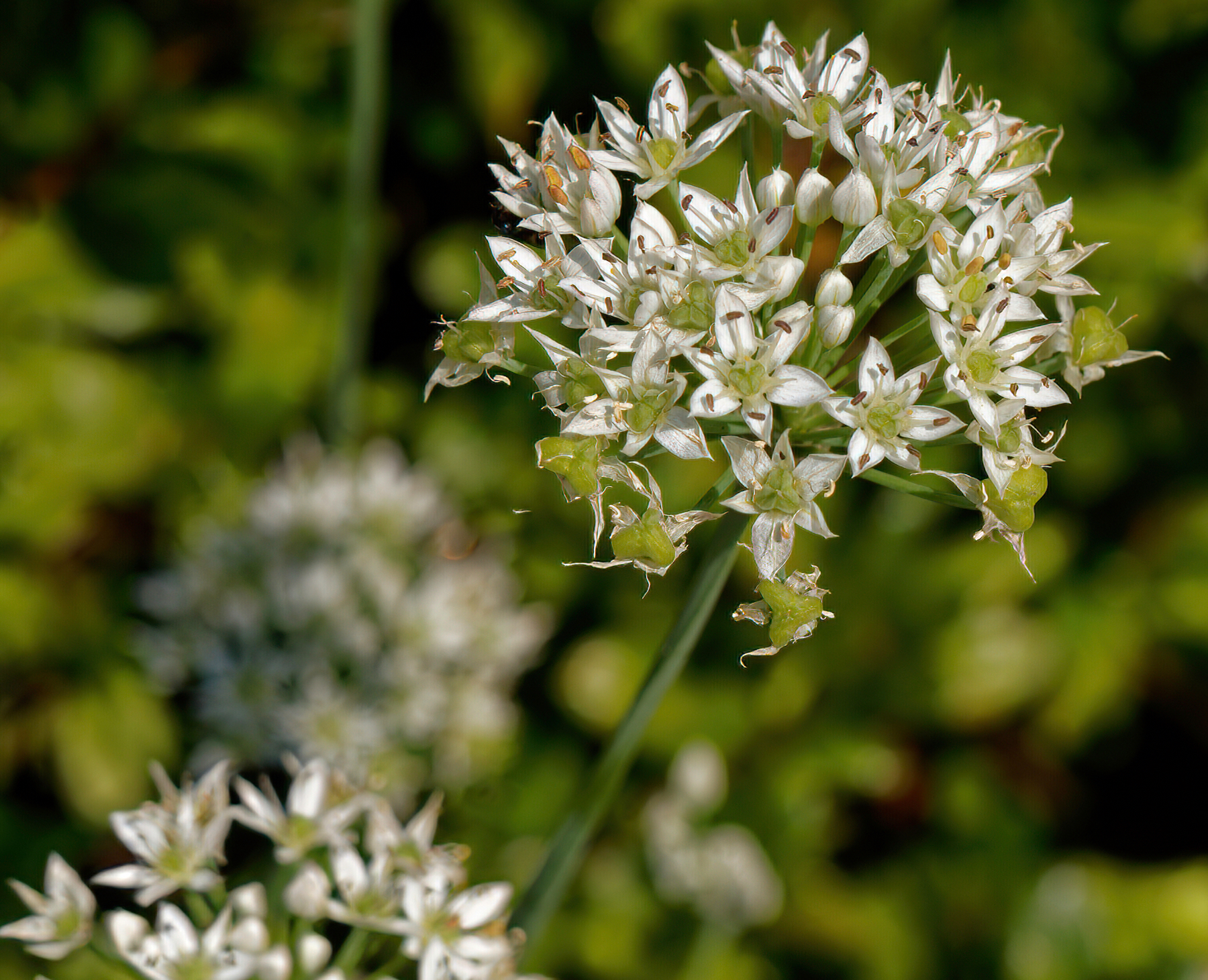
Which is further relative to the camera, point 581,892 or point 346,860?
point 581,892

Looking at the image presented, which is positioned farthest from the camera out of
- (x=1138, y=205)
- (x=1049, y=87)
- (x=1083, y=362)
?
(x=1049, y=87)

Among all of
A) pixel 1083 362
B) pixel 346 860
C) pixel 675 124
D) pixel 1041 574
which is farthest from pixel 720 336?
pixel 1041 574

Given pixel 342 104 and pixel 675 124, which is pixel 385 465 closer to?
pixel 342 104

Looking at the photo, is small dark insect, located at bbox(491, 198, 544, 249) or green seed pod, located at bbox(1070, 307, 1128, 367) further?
small dark insect, located at bbox(491, 198, 544, 249)

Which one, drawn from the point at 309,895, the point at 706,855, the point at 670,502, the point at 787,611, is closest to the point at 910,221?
the point at 787,611

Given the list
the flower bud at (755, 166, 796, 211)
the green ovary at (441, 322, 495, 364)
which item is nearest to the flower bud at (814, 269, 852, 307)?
the flower bud at (755, 166, 796, 211)

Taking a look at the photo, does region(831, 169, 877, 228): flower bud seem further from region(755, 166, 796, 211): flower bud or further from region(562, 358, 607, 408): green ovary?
region(562, 358, 607, 408): green ovary

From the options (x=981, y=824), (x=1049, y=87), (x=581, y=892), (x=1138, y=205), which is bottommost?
(x=581, y=892)
